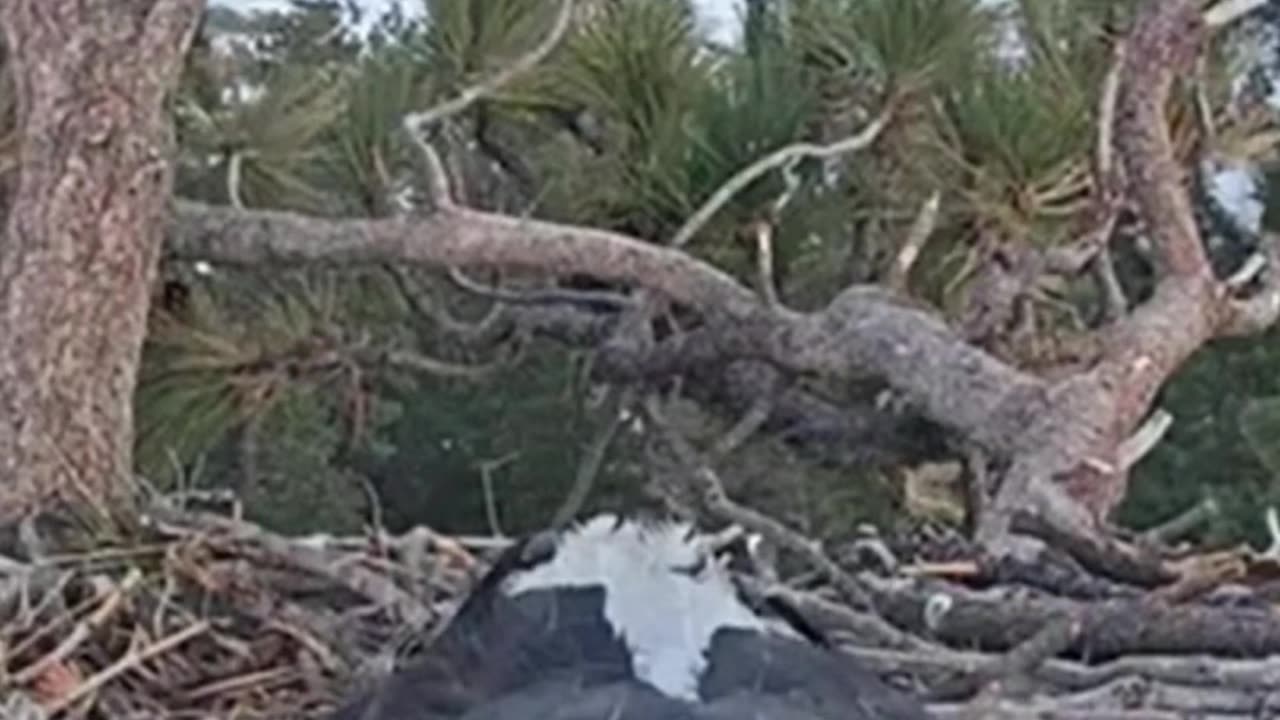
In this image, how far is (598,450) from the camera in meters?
1.38

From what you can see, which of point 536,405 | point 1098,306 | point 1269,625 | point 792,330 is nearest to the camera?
point 1269,625

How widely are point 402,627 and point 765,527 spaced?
145 mm

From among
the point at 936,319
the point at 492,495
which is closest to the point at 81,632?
the point at 936,319

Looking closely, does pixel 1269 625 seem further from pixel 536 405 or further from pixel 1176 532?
pixel 536 405

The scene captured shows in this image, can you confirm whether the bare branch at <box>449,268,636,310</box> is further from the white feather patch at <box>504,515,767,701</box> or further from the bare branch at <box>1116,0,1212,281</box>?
the white feather patch at <box>504,515,767,701</box>

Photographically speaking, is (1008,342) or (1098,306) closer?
(1008,342)

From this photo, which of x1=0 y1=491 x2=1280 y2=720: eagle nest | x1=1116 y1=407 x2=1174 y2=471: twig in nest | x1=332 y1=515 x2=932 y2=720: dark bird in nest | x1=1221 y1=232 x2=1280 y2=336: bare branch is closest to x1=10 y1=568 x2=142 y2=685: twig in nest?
x1=0 y1=491 x2=1280 y2=720: eagle nest

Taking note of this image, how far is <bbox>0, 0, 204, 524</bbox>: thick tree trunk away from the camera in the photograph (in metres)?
1.16

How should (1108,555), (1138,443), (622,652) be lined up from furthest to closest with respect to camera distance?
(1138,443) → (1108,555) → (622,652)

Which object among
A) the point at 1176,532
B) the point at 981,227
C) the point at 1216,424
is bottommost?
the point at 1216,424

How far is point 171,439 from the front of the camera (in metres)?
1.33

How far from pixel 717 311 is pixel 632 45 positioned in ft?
0.46

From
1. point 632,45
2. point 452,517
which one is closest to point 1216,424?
point 452,517

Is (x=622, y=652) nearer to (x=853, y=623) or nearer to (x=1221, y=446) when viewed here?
(x=853, y=623)
